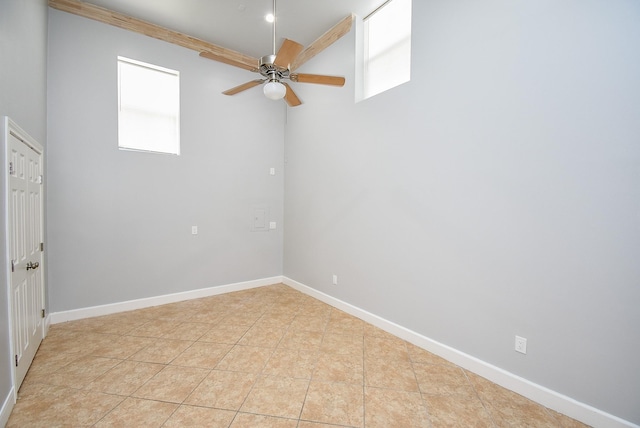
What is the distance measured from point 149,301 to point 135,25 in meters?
3.63

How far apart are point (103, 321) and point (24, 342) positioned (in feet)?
3.49

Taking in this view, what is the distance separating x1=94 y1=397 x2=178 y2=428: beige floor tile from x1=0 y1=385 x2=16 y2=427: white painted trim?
1.81 feet

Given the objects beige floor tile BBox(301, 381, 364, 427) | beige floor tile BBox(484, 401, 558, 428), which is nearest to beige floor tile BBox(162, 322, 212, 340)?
beige floor tile BBox(301, 381, 364, 427)

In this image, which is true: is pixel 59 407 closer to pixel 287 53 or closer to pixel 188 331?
pixel 188 331

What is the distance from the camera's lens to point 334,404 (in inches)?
73.3

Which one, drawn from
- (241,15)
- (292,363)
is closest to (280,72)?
(241,15)

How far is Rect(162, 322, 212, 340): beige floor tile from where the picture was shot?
2793 millimetres

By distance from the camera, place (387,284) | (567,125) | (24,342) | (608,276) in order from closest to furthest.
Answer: (608,276) → (567,125) → (24,342) → (387,284)

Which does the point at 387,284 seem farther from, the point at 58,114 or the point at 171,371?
the point at 58,114

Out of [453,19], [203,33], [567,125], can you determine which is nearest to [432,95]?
[453,19]

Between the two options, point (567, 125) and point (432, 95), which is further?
point (432, 95)

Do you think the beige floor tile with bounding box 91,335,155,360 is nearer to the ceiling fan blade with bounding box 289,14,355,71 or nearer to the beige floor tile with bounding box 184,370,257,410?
the beige floor tile with bounding box 184,370,257,410

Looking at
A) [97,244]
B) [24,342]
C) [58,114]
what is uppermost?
[58,114]

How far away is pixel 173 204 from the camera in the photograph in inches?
147
